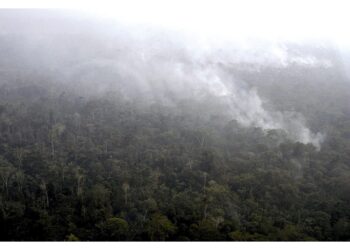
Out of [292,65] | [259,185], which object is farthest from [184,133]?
[292,65]

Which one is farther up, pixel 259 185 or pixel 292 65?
pixel 292 65

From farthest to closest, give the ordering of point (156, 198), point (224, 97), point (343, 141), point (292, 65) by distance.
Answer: point (292, 65) < point (224, 97) < point (343, 141) < point (156, 198)

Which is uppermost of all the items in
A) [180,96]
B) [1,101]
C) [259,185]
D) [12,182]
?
[180,96]

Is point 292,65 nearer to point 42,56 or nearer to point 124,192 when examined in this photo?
point 42,56

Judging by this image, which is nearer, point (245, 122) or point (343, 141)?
point (343, 141)
